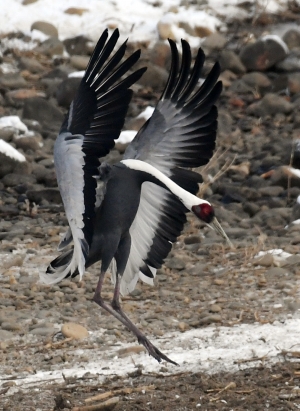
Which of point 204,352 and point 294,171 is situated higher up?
point 294,171

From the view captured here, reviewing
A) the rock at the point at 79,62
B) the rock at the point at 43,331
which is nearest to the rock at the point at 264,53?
the rock at the point at 79,62

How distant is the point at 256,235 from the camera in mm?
8133

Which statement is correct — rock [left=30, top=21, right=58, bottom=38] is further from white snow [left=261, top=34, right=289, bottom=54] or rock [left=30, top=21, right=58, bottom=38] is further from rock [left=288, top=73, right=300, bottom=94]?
rock [left=288, top=73, right=300, bottom=94]

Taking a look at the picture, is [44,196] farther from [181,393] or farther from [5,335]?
[181,393]

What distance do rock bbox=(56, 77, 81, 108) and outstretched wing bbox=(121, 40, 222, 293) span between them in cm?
603

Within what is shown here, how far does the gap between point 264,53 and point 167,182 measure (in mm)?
7966

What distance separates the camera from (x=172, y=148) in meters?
6.03

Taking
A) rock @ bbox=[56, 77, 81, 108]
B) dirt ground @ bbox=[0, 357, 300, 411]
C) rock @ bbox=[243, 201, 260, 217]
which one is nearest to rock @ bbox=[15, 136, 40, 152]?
rock @ bbox=[56, 77, 81, 108]

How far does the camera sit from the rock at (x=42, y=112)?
1150cm

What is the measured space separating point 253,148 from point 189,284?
4.24m

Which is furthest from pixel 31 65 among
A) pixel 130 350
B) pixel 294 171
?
pixel 130 350

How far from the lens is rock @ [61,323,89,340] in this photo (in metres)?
6.05

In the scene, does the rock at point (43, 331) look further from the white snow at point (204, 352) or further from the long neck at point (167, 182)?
the long neck at point (167, 182)

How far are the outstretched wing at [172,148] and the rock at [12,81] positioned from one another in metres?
6.75
